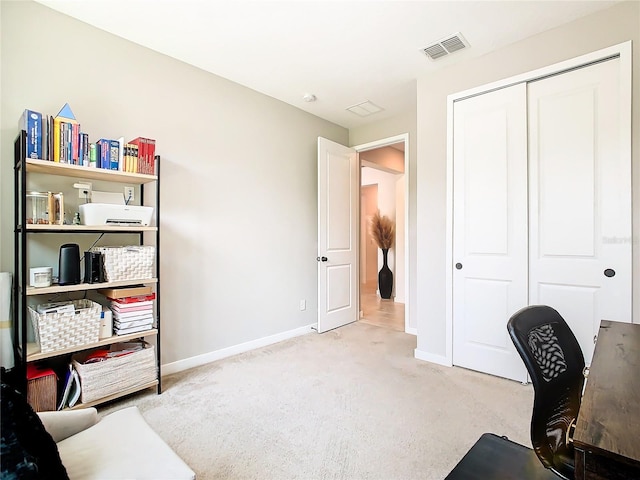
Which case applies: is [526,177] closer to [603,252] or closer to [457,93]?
[603,252]

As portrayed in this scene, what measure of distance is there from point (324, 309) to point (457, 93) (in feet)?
8.71

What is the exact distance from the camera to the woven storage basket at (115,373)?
1.97 metres

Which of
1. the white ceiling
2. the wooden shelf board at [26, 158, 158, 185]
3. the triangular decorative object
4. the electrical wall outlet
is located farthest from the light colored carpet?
the white ceiling

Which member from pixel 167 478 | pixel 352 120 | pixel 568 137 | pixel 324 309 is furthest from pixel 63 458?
pixel 352 120

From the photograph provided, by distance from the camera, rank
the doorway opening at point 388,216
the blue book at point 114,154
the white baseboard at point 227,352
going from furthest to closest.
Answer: the doorway opening at point 388,216 < the white baseboard at point 227,352 < the blue book at point 114,154

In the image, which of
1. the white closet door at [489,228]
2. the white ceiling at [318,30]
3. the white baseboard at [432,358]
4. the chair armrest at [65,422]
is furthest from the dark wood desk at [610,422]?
the white ceiling at [318,30]

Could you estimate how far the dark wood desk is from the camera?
0.62 meters

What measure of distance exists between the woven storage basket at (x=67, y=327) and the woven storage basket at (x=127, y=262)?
23 cm

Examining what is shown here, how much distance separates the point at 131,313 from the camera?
2.19 metres

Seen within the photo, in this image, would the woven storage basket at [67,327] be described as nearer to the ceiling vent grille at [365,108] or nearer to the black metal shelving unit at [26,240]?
the black metal shelving unit at [26,240]

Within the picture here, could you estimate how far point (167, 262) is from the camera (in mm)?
2682

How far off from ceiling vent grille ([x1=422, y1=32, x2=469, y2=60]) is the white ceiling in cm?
4

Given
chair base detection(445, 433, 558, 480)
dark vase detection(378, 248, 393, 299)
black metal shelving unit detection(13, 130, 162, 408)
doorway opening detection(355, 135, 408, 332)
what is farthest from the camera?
dark vase detection(378, 248, 393, 299)

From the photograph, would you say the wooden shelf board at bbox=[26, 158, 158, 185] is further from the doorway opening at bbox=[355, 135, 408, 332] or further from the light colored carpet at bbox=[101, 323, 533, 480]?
the doorway opening at bbox=[355, 135, 408, 332]
